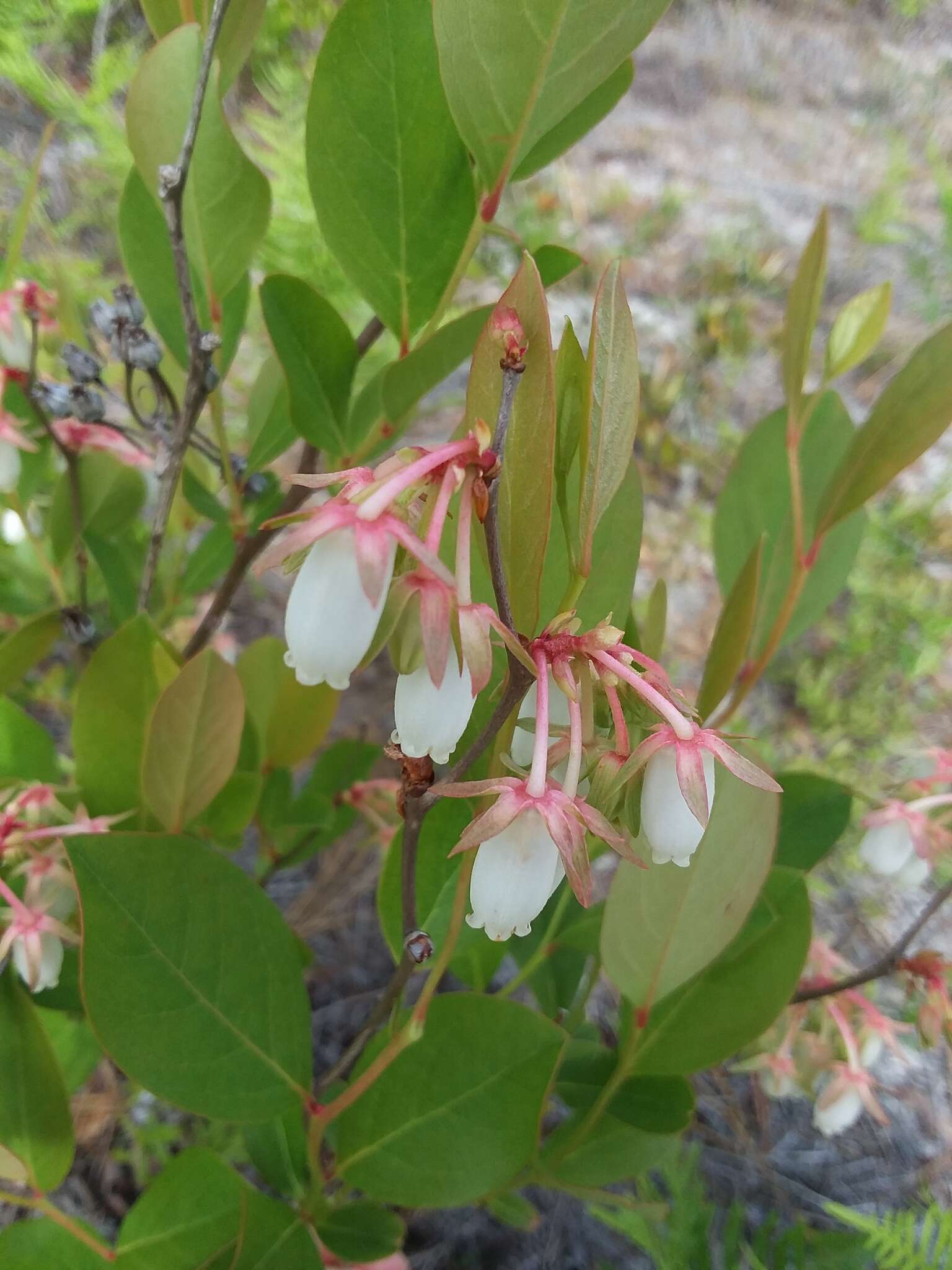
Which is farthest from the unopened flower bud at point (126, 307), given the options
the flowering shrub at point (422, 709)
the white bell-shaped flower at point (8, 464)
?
the white bell-shaped flower at point (8, 464)

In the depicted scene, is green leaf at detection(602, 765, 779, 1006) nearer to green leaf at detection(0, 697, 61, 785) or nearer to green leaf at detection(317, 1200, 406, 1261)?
green leaf at detection(317, 1200, 406, 1261)

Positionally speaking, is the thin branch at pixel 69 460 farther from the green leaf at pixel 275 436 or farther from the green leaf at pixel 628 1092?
the green leaf at pixel 628 1092

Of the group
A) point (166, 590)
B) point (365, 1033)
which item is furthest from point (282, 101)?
point (365, 1033)

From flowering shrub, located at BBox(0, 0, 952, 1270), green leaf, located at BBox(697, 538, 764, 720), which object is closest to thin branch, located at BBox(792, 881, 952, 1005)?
flowering shrub, located at BBox(0, 0, 952, 1270)

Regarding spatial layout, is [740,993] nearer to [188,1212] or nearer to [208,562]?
[188,1212]

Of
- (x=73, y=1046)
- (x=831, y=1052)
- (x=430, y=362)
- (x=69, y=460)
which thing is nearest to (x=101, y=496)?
(x=69, y=460)

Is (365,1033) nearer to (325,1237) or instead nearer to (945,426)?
(325,1237)
